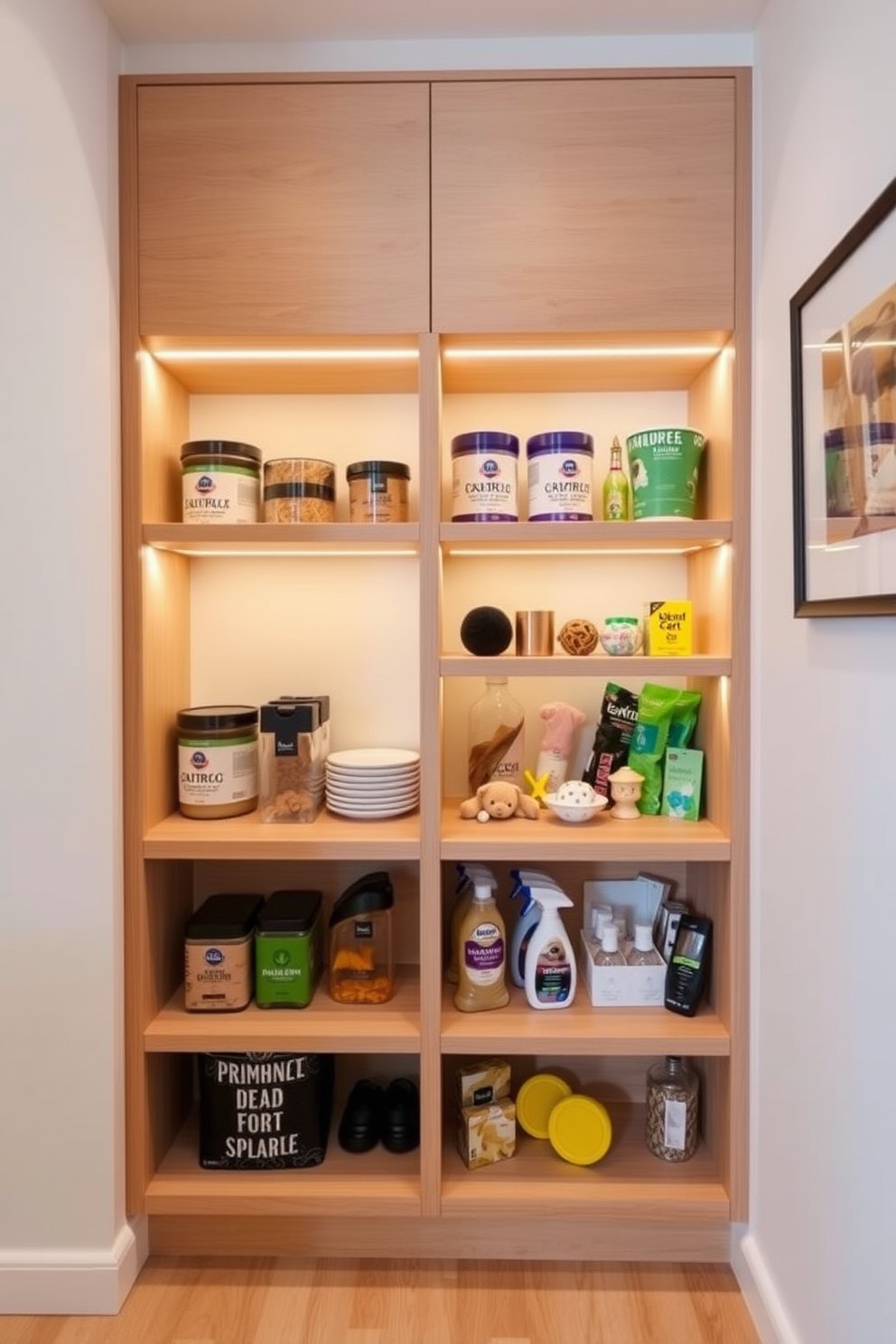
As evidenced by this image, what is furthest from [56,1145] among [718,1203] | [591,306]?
[591,306]

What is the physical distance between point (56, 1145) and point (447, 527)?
135cm

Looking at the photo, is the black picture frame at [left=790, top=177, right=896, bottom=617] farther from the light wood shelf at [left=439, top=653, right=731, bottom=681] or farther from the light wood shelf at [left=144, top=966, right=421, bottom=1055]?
the light wood shelf at [left=144, top=966, right=421, bottom=1055]

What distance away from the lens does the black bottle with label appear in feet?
5.05

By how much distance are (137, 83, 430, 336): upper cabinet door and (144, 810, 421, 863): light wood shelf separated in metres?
0.95

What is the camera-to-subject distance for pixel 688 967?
5.07 ft

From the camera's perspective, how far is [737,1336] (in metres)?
1.36

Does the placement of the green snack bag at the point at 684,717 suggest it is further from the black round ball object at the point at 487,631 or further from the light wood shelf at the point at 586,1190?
the light wood shelf at the point at 586,1190

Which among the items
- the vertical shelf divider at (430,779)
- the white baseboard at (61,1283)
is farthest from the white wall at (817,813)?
the white baseboard at (61,1283)

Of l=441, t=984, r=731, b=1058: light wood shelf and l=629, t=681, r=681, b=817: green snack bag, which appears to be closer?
l=441, t=984, r=731, b=1058: light wood shelf

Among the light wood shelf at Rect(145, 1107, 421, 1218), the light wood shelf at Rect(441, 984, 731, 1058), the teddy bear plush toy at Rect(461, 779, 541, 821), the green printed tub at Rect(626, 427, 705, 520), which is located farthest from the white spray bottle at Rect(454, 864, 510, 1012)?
the green printed tub at Rect(626, 427, 705, 520)

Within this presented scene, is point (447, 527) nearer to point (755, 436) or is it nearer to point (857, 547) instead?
point (755, 436)

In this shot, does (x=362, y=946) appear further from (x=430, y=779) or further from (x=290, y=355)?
(x=290, y=355)

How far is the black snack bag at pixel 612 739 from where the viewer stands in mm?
1667

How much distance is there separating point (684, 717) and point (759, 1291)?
3.40ft
